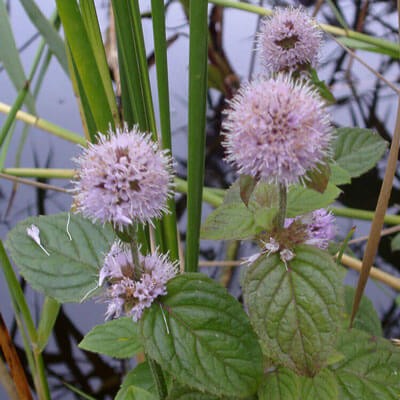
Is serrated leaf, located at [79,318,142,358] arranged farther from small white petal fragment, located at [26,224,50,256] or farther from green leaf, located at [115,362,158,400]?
small white petal fragment, located at [26,224,50,256]

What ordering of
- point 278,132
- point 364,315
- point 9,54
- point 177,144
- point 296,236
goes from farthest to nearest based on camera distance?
point 177,144
point 9,54
point 364,315
point 296,236
point 278,132

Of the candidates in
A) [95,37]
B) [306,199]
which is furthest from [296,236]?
[95,37]

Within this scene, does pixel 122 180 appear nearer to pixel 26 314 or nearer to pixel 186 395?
pixel 186 395

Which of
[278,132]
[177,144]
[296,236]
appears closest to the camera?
[278,132]

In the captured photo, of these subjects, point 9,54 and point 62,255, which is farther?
point 9,54

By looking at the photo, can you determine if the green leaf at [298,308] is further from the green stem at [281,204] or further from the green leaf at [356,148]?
the green leaf at [356,148]

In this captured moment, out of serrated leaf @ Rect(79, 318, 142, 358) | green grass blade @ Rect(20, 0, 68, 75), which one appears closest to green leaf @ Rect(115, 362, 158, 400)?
serrated leaf @ Rect(79, 318, 142, 358)
